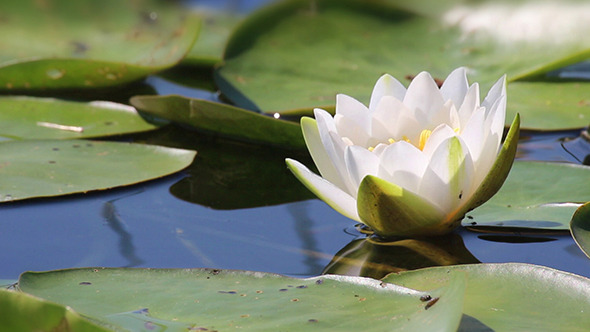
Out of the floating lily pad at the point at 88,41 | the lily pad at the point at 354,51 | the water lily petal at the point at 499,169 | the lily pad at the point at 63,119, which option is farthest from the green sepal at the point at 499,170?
the floating lily pad at the point at 88,41

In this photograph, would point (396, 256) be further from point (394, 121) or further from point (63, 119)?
point (63, 119)

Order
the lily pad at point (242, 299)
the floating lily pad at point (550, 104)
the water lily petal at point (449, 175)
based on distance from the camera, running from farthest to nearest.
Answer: the floating lily pad at point (550, 104)
the water lily petal at point (449, 175)
the lily pad at point (242, 299)

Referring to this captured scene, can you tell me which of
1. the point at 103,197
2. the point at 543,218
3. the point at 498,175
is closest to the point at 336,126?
the point at 498,175

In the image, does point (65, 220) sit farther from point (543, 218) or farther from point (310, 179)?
point (543, 218)

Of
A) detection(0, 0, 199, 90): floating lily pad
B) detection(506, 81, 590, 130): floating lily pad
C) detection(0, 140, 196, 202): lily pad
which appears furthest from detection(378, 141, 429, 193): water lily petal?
detection(0, 0, 199, 90): floating lily pad

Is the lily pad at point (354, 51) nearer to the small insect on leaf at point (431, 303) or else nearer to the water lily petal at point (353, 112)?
the water lily petal at point (353, 112)
